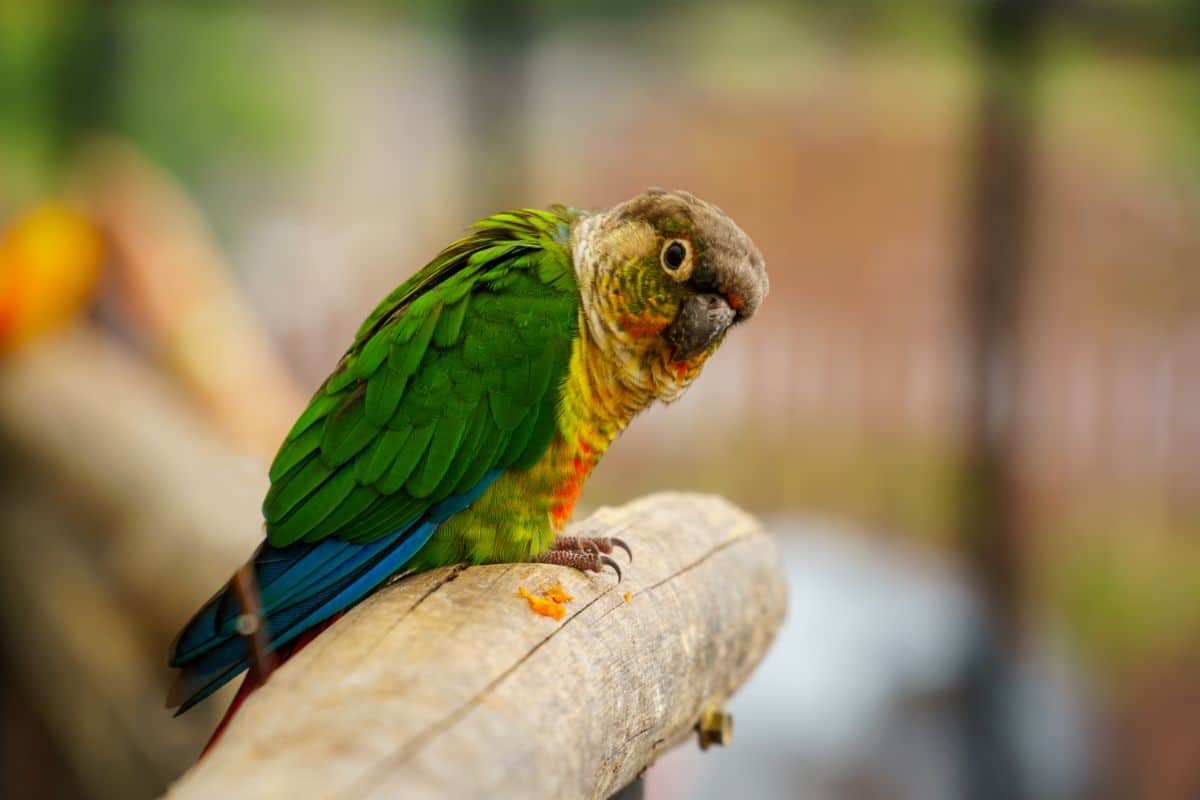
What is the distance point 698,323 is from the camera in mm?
A: 2090

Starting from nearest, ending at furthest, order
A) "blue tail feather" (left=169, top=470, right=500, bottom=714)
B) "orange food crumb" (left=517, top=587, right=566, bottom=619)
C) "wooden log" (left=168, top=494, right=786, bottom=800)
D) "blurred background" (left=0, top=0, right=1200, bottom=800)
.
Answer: "wooden log" (left=168, top=494, right=786, bottom=800), "orange food crumb" (left=517, top=587, right=566, bottom=619), "blue tail feather" (left=169, top=470, right=500, bottom=714), "blurred background" (left=0, top=0, right=1200, bottom=800)

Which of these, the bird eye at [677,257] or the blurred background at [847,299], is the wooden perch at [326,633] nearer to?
the blurred background at [847,299]

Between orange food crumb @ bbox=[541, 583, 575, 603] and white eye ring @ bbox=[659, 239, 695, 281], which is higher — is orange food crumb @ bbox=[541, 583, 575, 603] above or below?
below

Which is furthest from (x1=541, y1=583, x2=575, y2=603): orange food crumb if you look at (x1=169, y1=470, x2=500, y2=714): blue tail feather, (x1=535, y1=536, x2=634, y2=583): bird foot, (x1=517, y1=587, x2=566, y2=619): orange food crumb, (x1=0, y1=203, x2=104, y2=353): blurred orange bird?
(x1=0, y1=203, x2=104, y2=353): blurred orange bird

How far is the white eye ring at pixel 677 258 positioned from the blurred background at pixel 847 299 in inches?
110

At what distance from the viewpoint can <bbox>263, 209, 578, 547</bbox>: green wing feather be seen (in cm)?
197

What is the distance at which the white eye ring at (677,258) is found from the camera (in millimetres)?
2090

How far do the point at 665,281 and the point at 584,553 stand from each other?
0.52 meters

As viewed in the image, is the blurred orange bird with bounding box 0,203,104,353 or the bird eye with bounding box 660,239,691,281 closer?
the bird eye with bounding box 660,239,691,281

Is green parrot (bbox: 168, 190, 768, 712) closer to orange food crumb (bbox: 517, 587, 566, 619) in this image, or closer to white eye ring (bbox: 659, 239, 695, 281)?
white eye ring (bbox: 659, 239, 695, 281)

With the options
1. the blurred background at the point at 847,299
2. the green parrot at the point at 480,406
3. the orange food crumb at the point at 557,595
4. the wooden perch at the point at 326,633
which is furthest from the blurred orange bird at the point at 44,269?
the orange food crumb at the point at 557,595

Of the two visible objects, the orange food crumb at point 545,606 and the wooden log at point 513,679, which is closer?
the wooden log at point 513,679

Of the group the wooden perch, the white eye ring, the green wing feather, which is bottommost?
the wooden perch

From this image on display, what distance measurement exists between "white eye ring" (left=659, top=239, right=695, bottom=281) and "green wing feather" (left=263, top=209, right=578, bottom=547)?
0.19m
